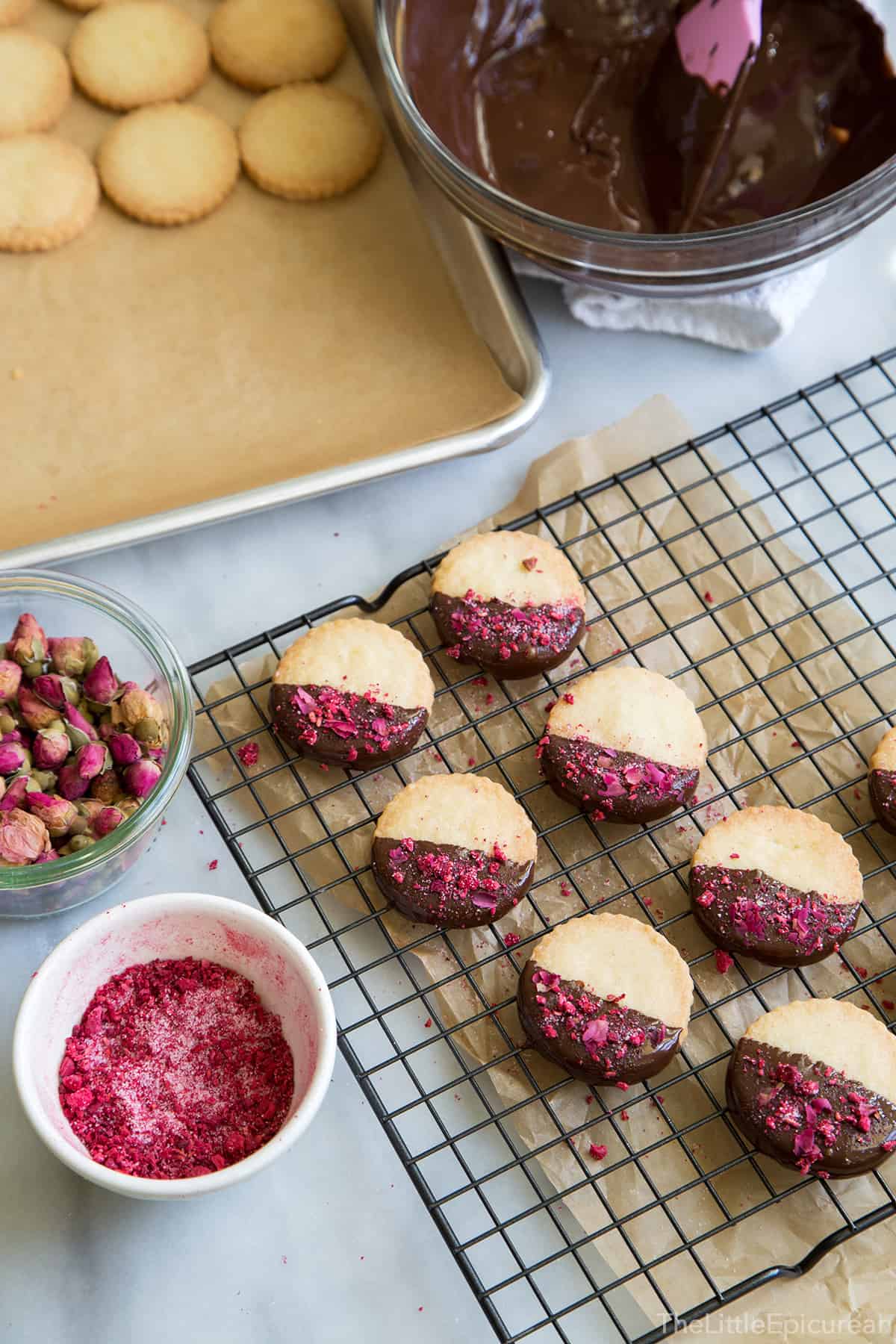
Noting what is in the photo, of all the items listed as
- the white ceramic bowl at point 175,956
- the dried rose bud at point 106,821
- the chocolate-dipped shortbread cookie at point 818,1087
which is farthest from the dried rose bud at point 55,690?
the chocolate-dipped shortbread cookie at point 818,1087

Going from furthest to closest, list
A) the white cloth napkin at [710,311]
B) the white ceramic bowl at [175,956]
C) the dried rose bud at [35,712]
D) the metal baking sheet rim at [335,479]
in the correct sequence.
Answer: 1. the white cloth napkin at [710,311]
2. the metal baking sheet rim at [335,479]
3. the dried rose bud at [35,712]
4. the white ceramic bowl at [175,956]

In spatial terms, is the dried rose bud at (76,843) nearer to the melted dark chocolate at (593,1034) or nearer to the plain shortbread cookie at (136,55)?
the melted dark chocolate at (593,1034)

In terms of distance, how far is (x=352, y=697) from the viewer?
1.33m

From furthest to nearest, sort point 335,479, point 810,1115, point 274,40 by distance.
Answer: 1. point 274,40
2. point 335,479
3. point 810,1115

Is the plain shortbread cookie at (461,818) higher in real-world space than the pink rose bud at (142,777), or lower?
lower

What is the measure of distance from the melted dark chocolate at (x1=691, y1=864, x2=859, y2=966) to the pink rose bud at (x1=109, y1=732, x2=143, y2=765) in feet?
1.92

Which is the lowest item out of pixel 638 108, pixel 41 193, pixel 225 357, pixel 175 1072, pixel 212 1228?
pixel 212 1228

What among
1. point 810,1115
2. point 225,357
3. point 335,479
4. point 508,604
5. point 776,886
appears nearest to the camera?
point 810,1115

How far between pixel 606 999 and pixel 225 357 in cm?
92

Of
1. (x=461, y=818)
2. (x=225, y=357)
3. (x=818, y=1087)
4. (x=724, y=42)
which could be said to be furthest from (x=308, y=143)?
(x=818, y=1087)

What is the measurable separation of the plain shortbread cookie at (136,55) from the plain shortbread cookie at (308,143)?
0.36 feet

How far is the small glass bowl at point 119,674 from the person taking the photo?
1.23 metres

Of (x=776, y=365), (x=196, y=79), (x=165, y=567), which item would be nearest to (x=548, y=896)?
(x=165, y=567)

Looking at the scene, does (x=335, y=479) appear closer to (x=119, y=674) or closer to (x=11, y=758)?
(x=119, y=674)
